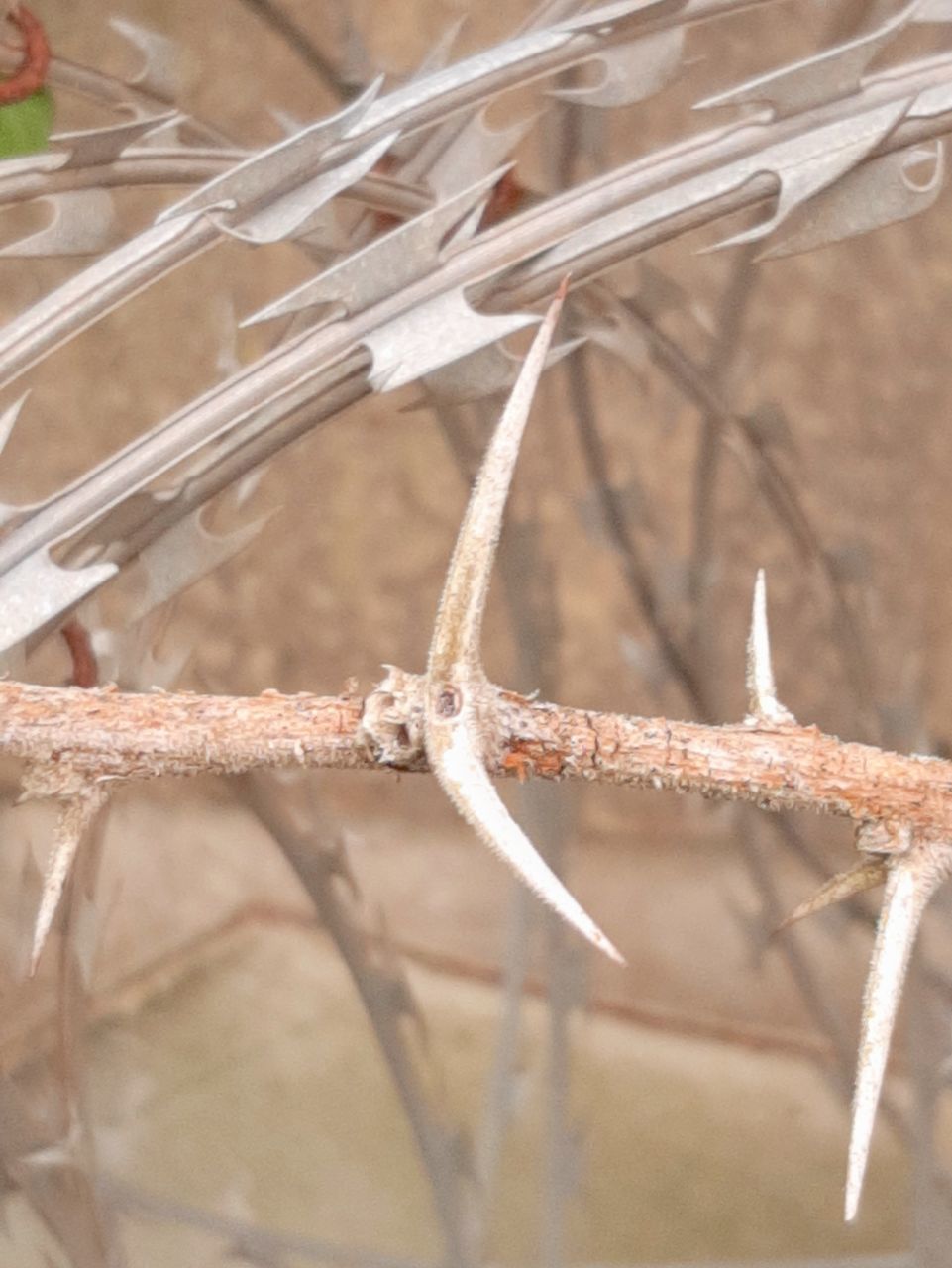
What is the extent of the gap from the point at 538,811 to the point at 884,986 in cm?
27

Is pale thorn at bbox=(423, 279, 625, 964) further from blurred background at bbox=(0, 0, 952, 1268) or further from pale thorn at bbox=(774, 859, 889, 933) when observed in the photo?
blurred background at bbox=(0, 0, 952, 1268)

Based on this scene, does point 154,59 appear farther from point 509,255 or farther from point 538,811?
point 538,811

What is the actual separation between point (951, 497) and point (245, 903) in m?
0.31

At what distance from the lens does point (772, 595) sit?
1.80ft

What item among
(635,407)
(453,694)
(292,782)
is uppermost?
(635,407)

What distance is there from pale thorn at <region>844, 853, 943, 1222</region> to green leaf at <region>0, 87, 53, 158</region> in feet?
0.60

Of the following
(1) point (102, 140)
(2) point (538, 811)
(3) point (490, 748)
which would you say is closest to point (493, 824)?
(3) point (490, 748)

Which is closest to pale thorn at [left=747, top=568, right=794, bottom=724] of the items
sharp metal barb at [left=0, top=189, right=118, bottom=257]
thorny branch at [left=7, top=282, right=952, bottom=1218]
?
thorny branch at [left=7, top=282, right=952, bottom=1218]

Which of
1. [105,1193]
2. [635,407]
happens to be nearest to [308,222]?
[105,1193]

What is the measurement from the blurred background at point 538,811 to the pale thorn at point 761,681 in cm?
16

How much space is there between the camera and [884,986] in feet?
0.38

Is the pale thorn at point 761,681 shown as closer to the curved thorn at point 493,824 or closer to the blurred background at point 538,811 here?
the curved thorn at point 493,824

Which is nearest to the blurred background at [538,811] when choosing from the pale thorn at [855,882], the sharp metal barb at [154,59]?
the sharp metal barb at [154,59]

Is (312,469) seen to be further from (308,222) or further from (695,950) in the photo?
(308,222)
